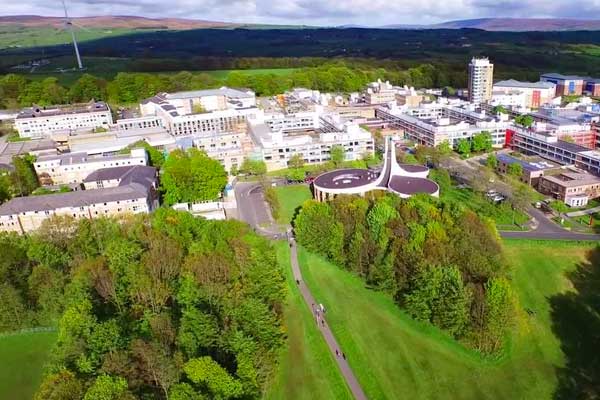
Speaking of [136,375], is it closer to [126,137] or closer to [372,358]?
[372,358]

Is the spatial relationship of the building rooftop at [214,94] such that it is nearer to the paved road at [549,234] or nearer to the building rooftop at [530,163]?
the building rooftop at [530,163]

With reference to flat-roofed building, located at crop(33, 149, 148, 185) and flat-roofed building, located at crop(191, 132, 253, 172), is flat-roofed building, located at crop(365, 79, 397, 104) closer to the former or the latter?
flat-roofed building, located at crop(191, 132, 253, 172)

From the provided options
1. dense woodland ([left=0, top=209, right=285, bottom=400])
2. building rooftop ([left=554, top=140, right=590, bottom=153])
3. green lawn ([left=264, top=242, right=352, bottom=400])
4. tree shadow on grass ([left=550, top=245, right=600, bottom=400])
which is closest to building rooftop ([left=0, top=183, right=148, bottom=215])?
dense woodland ([left=0, top=209, right=285, bottom=400])

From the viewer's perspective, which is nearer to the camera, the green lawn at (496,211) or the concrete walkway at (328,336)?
the concrete walkway at (328,336)

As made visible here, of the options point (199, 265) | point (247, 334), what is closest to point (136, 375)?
point (247, 334)

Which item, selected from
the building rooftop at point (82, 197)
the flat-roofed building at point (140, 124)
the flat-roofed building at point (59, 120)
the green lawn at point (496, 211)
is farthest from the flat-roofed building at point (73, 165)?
the green lawn at point (496, 211)

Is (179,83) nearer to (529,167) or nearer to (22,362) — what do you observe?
(529,167)
